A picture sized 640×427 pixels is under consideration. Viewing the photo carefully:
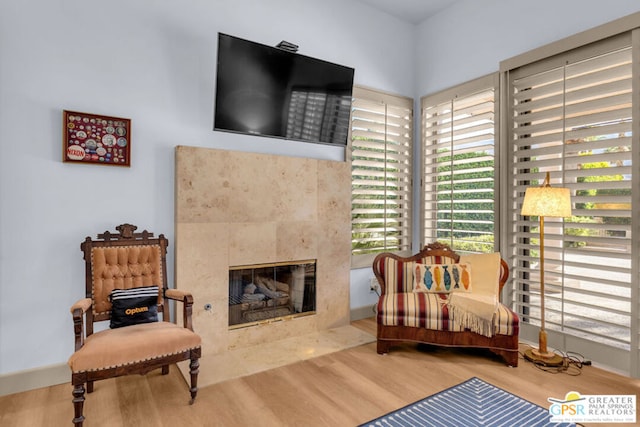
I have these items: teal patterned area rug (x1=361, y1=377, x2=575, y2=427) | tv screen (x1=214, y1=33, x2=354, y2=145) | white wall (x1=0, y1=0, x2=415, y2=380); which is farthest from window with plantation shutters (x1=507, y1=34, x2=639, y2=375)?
white wall (x1=0, y1=0, x2=415, y2=380)

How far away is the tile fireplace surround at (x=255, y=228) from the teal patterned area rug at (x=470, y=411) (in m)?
1.48

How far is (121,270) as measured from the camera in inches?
99.2

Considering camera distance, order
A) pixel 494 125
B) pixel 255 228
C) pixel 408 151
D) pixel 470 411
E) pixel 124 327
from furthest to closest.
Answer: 1. pixel 408 151
2. pixel 494 125
3. pixel 255 228
4. pixel 124 327
5. pixel 470 411

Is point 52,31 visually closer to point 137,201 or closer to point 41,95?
point 41,95

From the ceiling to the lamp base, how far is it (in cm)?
357

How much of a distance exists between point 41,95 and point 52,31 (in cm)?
45

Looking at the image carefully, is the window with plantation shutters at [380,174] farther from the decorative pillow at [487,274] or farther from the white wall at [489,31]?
the decorative pillow at [487,274]

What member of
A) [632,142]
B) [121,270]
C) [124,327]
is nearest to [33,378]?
[124,327]

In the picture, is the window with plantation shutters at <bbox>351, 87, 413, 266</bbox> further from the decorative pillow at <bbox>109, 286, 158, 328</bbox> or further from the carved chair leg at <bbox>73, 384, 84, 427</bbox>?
the carved chair leg at <bbox>73, 384, 84, 427</bbox>

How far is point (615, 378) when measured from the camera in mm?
2557

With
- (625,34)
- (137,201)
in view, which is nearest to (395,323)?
(137,201)

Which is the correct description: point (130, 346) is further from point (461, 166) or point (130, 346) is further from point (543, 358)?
point (461, 166)

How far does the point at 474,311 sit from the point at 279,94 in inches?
95.7

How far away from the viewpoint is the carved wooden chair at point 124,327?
1929mm
